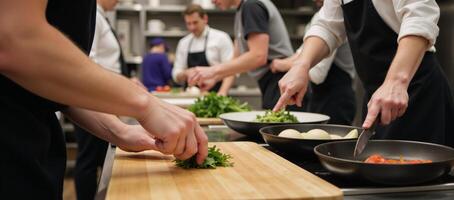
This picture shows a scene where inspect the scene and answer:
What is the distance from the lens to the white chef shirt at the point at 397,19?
134 cm

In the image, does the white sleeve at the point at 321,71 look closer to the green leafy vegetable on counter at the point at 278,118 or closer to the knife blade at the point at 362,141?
the green leafy vegetable on counter at the point at 278,118

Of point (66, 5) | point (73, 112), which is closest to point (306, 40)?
point (73, 112)

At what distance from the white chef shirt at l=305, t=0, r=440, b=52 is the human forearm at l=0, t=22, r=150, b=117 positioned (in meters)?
0.85

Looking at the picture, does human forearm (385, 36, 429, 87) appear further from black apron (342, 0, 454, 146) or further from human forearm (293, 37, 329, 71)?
human forearm (293, 37, 329, 71)

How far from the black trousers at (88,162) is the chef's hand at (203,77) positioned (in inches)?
44.4

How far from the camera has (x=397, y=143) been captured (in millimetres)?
1169

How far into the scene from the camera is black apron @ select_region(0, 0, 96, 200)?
851mm

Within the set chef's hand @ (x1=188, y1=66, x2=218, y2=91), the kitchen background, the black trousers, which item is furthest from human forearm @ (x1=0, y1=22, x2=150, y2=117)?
the kitchen background

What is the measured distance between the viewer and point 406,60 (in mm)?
1289

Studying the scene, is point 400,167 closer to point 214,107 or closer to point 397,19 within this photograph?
point 397,19

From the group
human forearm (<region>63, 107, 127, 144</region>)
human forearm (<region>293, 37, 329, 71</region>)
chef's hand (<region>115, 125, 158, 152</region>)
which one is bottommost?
chef's hand (<region>115, 125, 158, 152</region>)

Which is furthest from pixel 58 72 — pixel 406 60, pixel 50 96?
pixel 406 60

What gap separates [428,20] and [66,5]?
3.10ft

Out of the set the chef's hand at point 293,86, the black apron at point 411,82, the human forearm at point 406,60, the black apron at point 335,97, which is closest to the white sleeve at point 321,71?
the black apron at point 335,97
